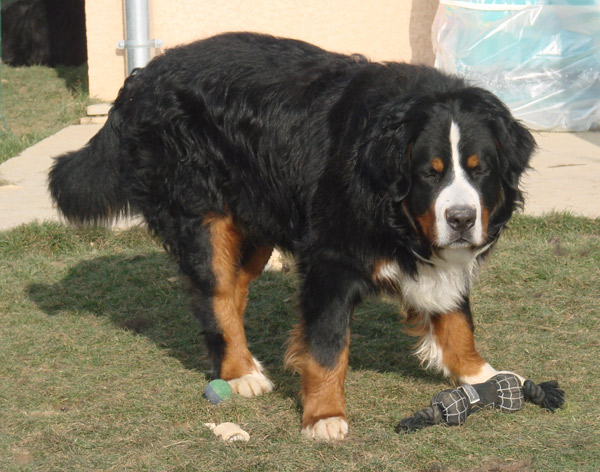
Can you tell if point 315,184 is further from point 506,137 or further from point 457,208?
point 506,137

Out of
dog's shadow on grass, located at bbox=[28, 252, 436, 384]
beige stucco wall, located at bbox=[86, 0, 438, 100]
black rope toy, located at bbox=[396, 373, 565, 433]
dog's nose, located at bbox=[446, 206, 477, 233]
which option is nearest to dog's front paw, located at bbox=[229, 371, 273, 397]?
dog's shadow on grass, located at bbox=[28, 252, 436, 384]

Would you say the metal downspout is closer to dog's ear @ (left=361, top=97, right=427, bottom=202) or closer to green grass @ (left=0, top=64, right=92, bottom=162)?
green grass @ (left=0, top=64, right=92, bottom=162)

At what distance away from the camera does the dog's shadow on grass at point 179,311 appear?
192 inches

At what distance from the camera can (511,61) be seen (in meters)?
8.61

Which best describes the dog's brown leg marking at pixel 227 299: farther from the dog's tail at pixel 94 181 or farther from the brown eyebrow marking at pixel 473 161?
the brown eyebrow marking at pixel 473 161

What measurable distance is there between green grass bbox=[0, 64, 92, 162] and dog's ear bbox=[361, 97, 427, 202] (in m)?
5.83

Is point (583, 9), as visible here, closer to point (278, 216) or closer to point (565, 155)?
point (565, 155)

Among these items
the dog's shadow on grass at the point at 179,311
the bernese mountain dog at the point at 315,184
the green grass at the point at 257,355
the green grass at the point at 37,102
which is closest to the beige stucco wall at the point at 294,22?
the green grass at the point at 37,102

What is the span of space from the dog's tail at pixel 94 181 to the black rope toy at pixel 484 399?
6.97 ft

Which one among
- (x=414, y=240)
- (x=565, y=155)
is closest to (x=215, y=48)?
Result: (x=414, y=240)

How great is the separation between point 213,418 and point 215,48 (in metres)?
1.87

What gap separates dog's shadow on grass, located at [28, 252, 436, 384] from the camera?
487 centimetres

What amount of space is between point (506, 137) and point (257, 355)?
6.49 feet

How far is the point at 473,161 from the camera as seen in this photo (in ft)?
11.8
